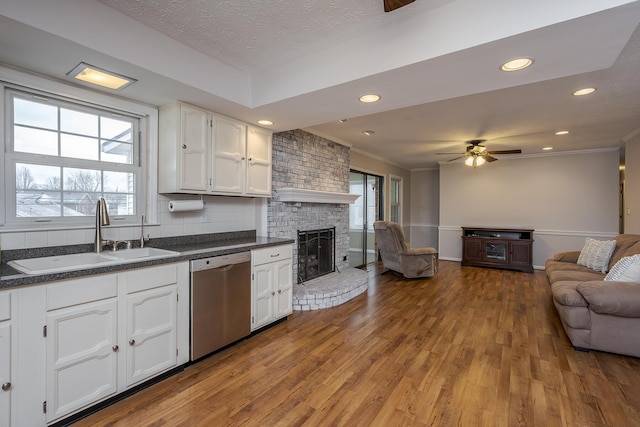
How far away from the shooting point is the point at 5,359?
1.58 m

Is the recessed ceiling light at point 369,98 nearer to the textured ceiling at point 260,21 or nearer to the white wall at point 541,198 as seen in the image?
the textured ceiling at point 260,21

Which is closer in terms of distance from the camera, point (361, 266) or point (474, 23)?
point (474, 23)

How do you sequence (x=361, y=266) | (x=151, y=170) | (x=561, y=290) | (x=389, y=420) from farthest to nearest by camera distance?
(x=361, y=266) → (x=561, y=290) → (x=151, y=170) → (x=389, y=420)

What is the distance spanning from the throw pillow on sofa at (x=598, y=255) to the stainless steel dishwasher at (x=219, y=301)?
177 inches

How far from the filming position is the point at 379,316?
364cm

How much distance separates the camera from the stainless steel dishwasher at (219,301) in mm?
2479

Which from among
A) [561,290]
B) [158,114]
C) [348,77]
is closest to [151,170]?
[158,114]

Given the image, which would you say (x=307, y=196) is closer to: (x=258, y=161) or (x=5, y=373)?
(x=258, y=161)

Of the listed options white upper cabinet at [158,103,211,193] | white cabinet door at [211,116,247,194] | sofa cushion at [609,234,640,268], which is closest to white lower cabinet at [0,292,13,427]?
white upper cabinet at [158,103,211,193]

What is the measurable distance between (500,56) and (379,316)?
287 cm

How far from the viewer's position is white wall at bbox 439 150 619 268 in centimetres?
594

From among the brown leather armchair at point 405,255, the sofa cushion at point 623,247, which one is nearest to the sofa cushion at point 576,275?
the sofa cushion at point 623,247

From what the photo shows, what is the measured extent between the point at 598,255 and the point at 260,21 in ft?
16.2

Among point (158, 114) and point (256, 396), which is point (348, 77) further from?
point (256, 396)
